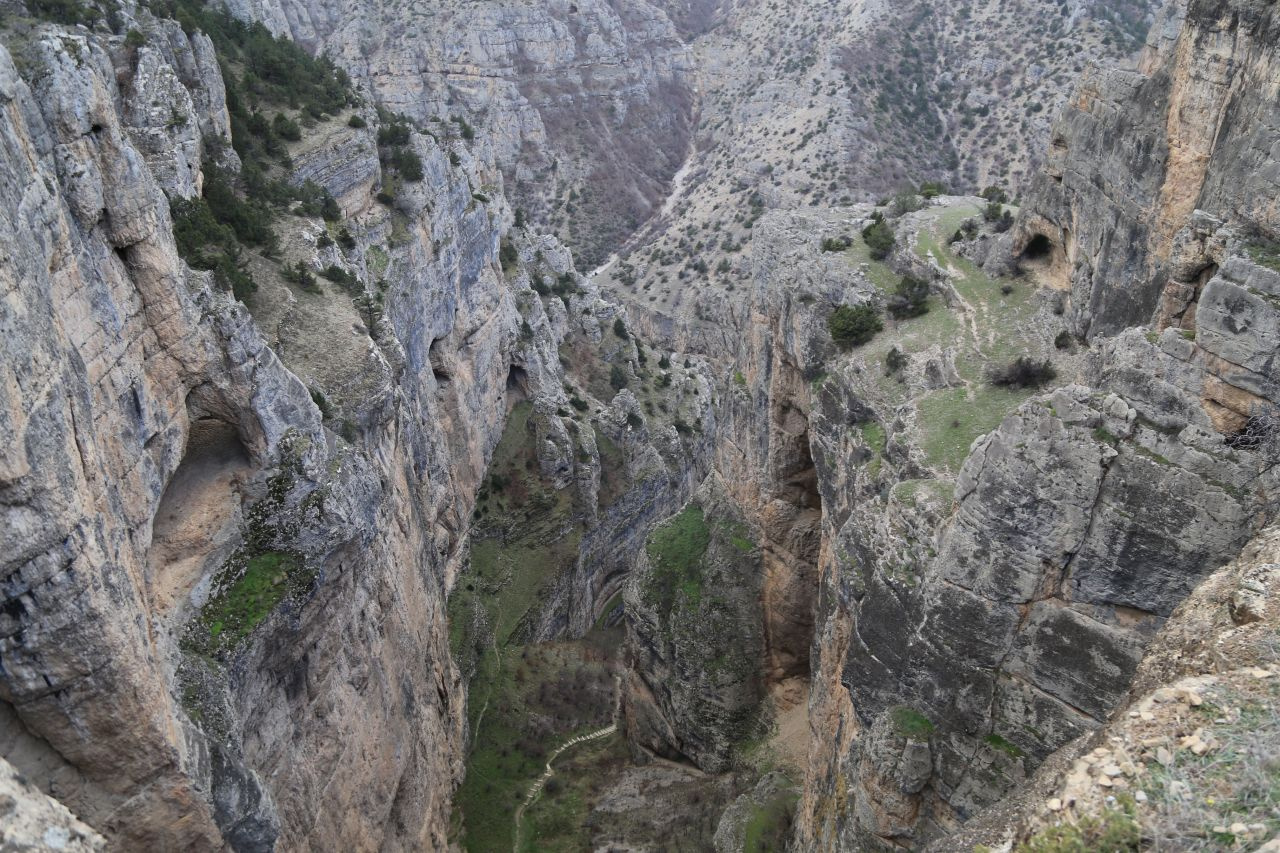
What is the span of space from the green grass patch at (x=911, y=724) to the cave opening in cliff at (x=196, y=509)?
1916 centimetres

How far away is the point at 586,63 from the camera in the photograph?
140500 mm

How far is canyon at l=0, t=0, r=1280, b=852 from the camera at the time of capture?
17.6 meters

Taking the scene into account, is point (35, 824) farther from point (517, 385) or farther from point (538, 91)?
point (538, 91)

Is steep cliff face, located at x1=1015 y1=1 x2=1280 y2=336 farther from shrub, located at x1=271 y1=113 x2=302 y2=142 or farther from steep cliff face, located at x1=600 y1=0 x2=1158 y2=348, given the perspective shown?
steep cliff face, located at x1=600 y1=0 x2=1158 y2=348

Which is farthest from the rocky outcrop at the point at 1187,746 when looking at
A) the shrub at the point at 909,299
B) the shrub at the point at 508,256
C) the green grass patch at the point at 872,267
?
the shrub at the point at 508,256

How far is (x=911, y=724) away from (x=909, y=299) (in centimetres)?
1766

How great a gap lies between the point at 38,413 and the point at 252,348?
970cm

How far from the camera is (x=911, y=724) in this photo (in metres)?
24.4

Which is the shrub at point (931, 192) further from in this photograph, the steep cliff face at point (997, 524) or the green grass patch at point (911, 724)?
the green grass patch at point (911, 724)

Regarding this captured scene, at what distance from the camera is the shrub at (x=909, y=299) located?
3569cm

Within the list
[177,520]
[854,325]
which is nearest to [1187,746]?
[177,520]

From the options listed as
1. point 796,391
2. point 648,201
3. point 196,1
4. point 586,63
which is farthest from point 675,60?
point 796,391

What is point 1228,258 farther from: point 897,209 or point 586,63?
point 586,63

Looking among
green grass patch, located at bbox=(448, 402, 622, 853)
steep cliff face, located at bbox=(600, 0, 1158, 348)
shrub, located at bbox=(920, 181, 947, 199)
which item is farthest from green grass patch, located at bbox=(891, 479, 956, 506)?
steep cliff face, located at bbox=(600, 0, 1158, 348)
